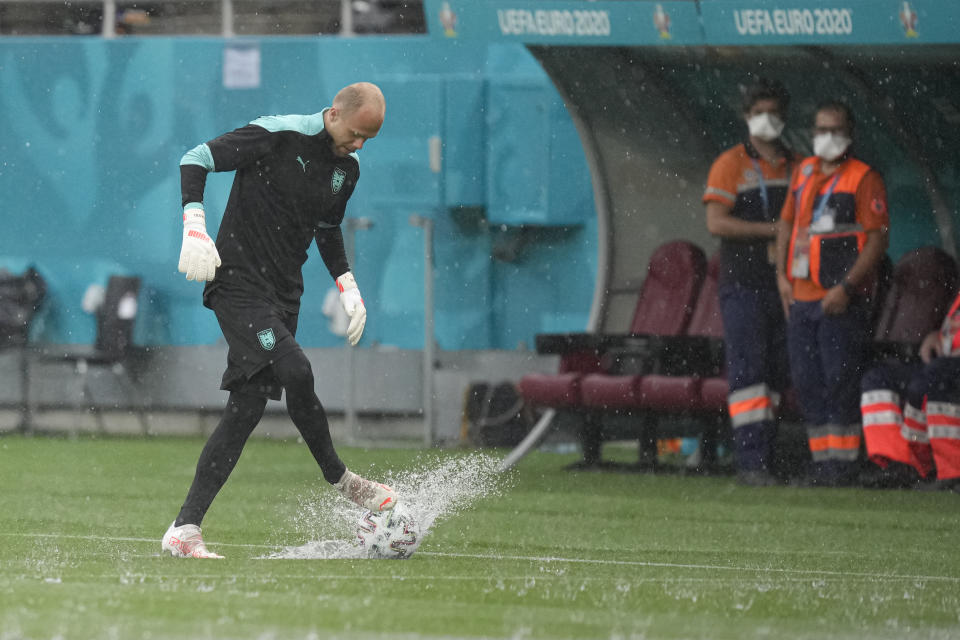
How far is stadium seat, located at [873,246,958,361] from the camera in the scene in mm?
11078

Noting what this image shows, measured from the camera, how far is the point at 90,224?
16.3m

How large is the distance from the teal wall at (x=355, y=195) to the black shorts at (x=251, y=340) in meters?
8.41

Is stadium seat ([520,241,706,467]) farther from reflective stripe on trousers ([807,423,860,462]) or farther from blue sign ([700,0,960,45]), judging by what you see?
blue sign ([700,0,960,45])

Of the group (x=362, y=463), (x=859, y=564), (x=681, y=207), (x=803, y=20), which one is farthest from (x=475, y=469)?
(x=859, y=564)

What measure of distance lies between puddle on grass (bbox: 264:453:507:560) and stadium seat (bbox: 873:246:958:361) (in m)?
2.80

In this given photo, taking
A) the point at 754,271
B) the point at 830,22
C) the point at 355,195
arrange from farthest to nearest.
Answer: the point at 355,195 → the point at 754,271 → the point at 830,22

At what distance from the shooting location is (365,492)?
6715mm

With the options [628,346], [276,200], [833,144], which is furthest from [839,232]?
[276,200]

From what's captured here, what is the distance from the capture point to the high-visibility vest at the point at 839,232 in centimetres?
1052

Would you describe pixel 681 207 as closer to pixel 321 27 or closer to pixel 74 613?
pixel 321 27

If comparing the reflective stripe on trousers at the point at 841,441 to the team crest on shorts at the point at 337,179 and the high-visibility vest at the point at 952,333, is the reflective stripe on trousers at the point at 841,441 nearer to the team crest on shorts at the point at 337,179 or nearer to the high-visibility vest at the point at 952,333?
the high-visibility vest at the point at 952,333

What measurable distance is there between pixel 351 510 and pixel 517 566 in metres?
1.13

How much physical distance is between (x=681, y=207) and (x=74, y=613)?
28.7 ft

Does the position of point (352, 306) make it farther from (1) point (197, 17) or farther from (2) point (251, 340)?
(1) point (197, 17)
